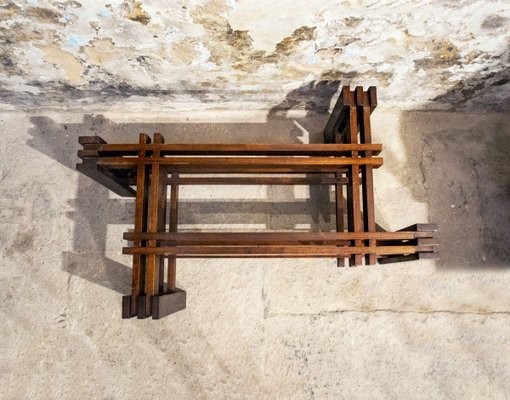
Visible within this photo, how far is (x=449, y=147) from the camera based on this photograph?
237 centimetres

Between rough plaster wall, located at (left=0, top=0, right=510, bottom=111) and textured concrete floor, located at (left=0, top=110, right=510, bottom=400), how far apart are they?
0.73ft

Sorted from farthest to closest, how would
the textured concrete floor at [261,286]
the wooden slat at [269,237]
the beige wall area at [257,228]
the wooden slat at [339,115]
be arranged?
the textured concrete floor at [261,286] < the beige wall area at [257,228] < the wooden slat at [339,115] < the wooden slat at [269,237]

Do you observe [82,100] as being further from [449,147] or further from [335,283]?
[449,147]

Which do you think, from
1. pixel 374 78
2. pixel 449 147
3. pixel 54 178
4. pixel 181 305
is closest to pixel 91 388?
pixel 181 305

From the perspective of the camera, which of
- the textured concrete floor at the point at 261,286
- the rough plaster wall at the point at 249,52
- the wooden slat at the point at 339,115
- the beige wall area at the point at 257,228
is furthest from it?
the textured concrete floor at the point at 261,286

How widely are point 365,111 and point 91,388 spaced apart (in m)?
2.20

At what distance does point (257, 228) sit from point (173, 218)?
0.52 m

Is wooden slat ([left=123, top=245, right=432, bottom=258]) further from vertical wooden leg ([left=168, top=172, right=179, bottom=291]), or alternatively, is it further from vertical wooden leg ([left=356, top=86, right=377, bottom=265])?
vertical wooden leg ([left=168, top=172, right=179, bottom=291])

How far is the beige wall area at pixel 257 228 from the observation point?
2.02 meters

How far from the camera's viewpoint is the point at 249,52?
1.83 m

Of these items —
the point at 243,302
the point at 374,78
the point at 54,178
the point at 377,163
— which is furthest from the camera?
the point at 54,178

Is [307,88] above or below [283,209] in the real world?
above

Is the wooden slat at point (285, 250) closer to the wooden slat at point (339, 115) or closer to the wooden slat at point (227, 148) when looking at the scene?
the wooden slat at point (227, 148)

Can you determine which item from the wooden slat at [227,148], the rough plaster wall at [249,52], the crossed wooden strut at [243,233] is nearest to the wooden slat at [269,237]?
the crossed wooden strut at [243,233]
